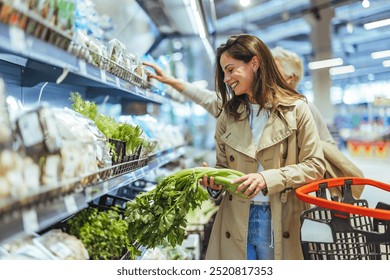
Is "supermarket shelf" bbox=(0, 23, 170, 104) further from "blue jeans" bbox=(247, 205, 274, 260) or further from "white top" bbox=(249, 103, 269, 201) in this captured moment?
"blue jeans" bbox=(247, 205, 274, 260)

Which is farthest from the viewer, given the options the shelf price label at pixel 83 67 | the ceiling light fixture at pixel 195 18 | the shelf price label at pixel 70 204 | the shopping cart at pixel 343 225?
the ceiling light fixture at pixel 195 18

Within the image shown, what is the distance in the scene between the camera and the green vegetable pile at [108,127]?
1.86 metres

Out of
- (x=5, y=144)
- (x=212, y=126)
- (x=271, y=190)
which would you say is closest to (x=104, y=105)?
(x=271, y=190)

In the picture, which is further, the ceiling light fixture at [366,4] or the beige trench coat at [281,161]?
the ceiling light fixture at [366,4]

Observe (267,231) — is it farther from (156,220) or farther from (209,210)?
(209,210)

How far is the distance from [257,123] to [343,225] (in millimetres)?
631

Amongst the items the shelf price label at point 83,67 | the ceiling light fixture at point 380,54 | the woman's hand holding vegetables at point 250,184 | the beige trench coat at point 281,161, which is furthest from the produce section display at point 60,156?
the ceiling light fixture at point 380,54

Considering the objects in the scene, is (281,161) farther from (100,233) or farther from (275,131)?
(100,233)

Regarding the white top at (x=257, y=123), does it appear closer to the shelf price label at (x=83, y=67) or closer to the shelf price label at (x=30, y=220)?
the shelf price label at (x=83, y=67)

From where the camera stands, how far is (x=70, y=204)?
3.71 ft

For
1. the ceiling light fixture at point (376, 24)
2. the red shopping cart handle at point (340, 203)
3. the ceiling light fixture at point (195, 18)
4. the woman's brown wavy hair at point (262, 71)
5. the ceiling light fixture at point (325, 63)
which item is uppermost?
the ceiling light fixture at point (195, 18)

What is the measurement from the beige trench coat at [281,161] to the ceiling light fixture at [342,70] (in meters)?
1.55

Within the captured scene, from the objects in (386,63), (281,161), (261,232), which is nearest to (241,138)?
(281,161)
